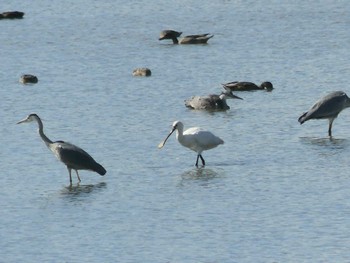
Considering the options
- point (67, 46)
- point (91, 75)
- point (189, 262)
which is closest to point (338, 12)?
point (67, 46)

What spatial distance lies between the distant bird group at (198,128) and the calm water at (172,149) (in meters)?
0.26

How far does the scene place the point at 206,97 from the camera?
2925 centimetres

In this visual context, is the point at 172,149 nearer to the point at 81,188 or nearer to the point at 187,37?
the point at 81,188

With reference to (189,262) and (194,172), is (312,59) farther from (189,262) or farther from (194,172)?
(189,262)

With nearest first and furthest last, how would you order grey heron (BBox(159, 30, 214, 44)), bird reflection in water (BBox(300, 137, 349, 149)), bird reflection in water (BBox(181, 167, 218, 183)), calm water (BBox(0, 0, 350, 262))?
calm water (BBox(0, 0, 350, 262)), bird reflection in water (BBox(181, 167, 218, 183)), bird reflection in water (BBox(300, 137, 349, 149)), grey heron (BBox(159, 30, 214, 44))

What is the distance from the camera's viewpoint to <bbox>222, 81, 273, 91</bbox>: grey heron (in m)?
31.1

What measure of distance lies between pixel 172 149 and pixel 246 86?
6619 millimetres

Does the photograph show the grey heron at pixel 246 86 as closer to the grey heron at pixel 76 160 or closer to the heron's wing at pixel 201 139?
the heron's wing at pixel 201 139

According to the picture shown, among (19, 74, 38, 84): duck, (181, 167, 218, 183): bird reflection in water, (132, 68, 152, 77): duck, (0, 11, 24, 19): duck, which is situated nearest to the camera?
(181, 167, 218, 183): bird reflection in water

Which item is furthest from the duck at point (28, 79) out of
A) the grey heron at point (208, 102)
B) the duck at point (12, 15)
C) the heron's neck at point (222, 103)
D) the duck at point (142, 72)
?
the duck at point (12, 15)

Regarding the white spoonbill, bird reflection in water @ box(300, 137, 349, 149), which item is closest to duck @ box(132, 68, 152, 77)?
bird reflection in water @ box(300, 137, 349, 149)

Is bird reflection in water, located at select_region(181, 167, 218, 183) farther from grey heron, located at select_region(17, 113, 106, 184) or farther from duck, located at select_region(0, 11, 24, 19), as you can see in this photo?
duck, located at select_region(0, 11, 24, 19)

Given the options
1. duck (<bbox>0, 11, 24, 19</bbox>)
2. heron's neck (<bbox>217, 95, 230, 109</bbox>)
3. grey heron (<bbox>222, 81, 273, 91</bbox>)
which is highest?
heron's neck (<bbox>217, 95, 230, 109</bbox>)

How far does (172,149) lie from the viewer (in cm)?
2505
